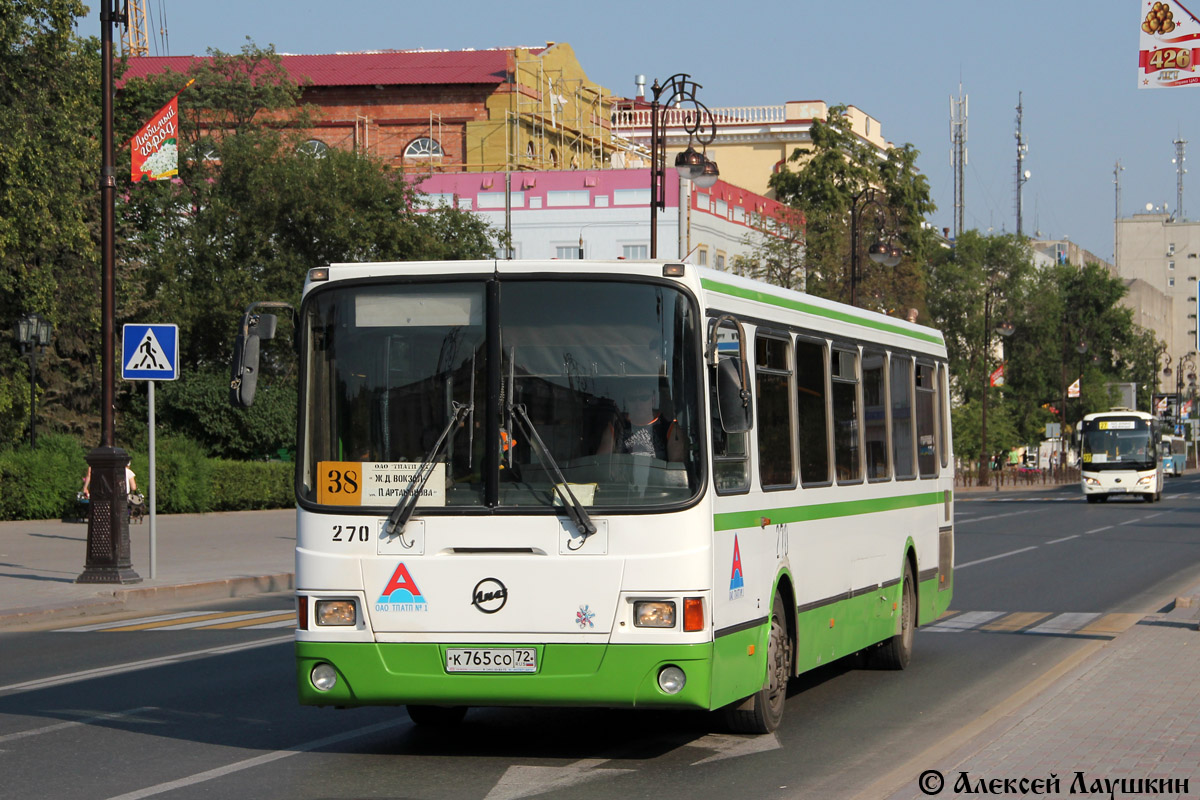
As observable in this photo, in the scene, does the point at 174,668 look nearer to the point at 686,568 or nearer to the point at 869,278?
the point at 686,568

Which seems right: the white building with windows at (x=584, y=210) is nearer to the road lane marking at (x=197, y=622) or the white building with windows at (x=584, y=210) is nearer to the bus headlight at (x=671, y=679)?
the road lane marking at (x=197, y=622)

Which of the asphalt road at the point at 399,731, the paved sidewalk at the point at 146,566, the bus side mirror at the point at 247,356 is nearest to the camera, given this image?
the asphalt road at the point at 399,731

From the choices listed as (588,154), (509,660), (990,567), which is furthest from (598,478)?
(588,154)

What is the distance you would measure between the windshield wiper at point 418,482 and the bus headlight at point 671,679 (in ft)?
5.09

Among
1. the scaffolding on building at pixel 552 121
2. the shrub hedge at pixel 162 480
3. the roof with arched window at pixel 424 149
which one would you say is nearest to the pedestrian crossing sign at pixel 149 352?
the shrub hedge at pixel 162 480

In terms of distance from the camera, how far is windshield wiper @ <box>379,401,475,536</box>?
8.43 meters

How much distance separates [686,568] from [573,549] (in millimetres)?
589

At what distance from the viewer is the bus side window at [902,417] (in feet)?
41.7

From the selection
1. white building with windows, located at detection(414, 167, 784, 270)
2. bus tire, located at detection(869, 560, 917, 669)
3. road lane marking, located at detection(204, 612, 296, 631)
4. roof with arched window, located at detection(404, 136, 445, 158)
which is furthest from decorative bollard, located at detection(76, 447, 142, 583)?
roof with arched window, located at detection(404, 136, 445, 158)

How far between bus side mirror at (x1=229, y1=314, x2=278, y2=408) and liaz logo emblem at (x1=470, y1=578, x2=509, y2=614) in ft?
5.61

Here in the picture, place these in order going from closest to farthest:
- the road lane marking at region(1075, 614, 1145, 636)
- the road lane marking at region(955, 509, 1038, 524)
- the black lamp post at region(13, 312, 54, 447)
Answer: the road lane marking at region(1075, 614, 1145, 636)
the black lamp post at region(13, 312, 54, 447)
the road lane marking at region(955, 509, 1038, 524)

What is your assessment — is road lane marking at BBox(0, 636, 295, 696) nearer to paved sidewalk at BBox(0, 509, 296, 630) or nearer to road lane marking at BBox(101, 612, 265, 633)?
road lane marking at BBox(101, 612, 265, 633)

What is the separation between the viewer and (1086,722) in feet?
30.2

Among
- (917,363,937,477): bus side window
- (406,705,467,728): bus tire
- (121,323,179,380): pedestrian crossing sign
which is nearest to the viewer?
(406,705,467,728): bus tire
